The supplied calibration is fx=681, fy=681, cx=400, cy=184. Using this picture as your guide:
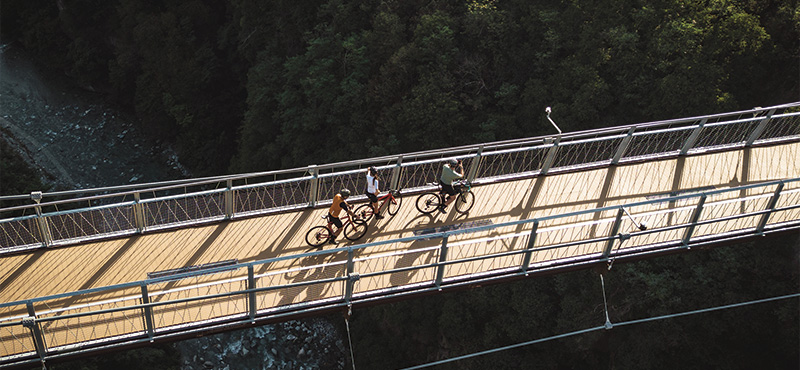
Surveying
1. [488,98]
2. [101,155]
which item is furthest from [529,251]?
[101,155]

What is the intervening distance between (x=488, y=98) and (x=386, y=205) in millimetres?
13629

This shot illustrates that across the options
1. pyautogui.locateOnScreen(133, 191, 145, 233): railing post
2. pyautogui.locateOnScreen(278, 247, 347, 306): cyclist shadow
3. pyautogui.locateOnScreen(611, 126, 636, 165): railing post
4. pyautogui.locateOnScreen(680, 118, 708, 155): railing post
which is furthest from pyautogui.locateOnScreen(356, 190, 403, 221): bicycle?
pyautogui.locateOnScreen(680, 118, 708, 155): railing post

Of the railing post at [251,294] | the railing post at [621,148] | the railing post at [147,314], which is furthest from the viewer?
the railing post at [621,148]

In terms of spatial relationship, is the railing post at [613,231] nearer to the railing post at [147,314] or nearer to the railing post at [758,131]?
the railing post at [758,131]

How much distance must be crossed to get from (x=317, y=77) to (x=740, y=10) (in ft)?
54.1

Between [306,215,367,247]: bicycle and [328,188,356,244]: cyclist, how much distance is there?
0.10 metres

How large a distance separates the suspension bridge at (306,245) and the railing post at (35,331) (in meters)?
0.04

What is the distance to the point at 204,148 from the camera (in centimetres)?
3494

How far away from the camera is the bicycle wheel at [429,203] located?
48.8 feet

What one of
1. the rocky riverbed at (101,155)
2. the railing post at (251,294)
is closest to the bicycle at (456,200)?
the railing post at (251,294)

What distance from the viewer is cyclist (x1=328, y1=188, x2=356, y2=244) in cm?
1348

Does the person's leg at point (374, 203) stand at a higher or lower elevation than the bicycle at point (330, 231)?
higher

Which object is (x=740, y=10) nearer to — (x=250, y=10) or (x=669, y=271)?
(x=669, y=271)

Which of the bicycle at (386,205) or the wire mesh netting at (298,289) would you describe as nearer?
the wire mesh netting at (298,289)
